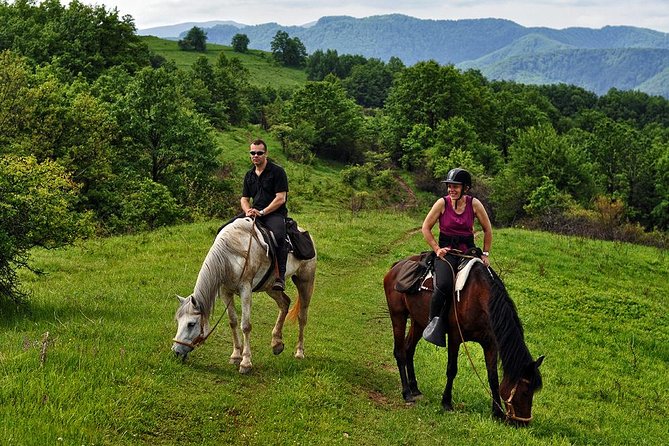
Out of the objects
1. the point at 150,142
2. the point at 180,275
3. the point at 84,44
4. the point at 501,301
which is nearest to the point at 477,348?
the point at 501,301

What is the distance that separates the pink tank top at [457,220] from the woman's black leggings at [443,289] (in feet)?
1.67

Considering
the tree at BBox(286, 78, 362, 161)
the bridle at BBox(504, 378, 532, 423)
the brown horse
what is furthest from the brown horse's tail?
the tree at BBox(286, 78, 362, 161)

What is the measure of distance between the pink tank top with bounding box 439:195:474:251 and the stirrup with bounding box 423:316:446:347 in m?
1.37

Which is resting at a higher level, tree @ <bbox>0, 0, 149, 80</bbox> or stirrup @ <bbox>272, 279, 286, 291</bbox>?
tree @ <bbox>0, 0, 149, 80</bbox>

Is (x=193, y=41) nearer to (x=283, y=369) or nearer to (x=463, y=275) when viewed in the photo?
(x=283, y=369)

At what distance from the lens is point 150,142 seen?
3331cm

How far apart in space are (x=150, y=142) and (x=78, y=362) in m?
27.5

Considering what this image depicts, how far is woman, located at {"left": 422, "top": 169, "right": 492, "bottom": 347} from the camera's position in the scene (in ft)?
28.8

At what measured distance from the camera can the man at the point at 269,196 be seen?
9875 millimetres

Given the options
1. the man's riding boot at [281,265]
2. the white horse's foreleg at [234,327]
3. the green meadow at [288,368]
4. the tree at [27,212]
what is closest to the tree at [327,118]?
the green meadow at [288,368]

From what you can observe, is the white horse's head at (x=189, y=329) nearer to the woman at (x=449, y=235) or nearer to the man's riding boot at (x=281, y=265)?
the man's riding boot at (x=281, y=265)

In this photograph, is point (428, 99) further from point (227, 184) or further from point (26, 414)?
point (26, 414)

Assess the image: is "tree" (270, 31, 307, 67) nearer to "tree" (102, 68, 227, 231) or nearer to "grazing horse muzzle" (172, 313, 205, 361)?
"tree" (102, 68, 227, 231)

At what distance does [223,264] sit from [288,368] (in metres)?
2.20
